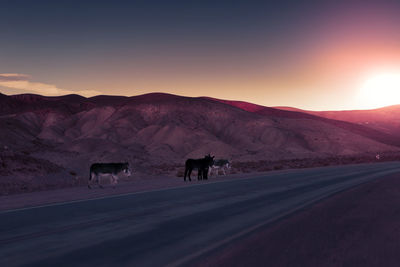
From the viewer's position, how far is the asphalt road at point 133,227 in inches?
309

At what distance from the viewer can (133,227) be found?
10.7m

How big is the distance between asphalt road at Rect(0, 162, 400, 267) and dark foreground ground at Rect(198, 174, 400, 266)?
56 cm

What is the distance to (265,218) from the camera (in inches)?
487

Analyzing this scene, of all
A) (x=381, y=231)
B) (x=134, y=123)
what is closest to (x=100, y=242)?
(x=381, y=231)

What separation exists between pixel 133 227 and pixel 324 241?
14.8 ft

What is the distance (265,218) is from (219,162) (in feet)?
88.3

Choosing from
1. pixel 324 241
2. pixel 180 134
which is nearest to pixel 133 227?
pixel 324 241

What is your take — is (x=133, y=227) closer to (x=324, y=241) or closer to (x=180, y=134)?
(x=324, y=241)

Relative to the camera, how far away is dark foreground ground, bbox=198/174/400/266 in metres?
7.54

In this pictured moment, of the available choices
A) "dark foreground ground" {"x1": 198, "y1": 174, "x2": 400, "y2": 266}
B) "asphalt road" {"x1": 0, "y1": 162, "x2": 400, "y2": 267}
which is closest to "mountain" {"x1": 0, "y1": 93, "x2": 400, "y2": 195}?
"asphalt road" {"x1": 0, "y1": 162, "x2": 400, "y2": 267}

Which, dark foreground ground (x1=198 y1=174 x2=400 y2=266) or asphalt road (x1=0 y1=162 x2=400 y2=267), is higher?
dark foreground ground (x1=198 y1=174 x2=400 y2=266)

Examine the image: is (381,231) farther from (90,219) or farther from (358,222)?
(90,219)

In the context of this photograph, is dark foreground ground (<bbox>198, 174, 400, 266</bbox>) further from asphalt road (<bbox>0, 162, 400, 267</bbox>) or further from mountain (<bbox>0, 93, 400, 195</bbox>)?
mountain (<bbox>0, 93, 400, 195</bbox>)

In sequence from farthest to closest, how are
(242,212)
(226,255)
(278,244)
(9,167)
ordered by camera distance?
(9,167) → (242,212) → (278,244) → (226,255)
